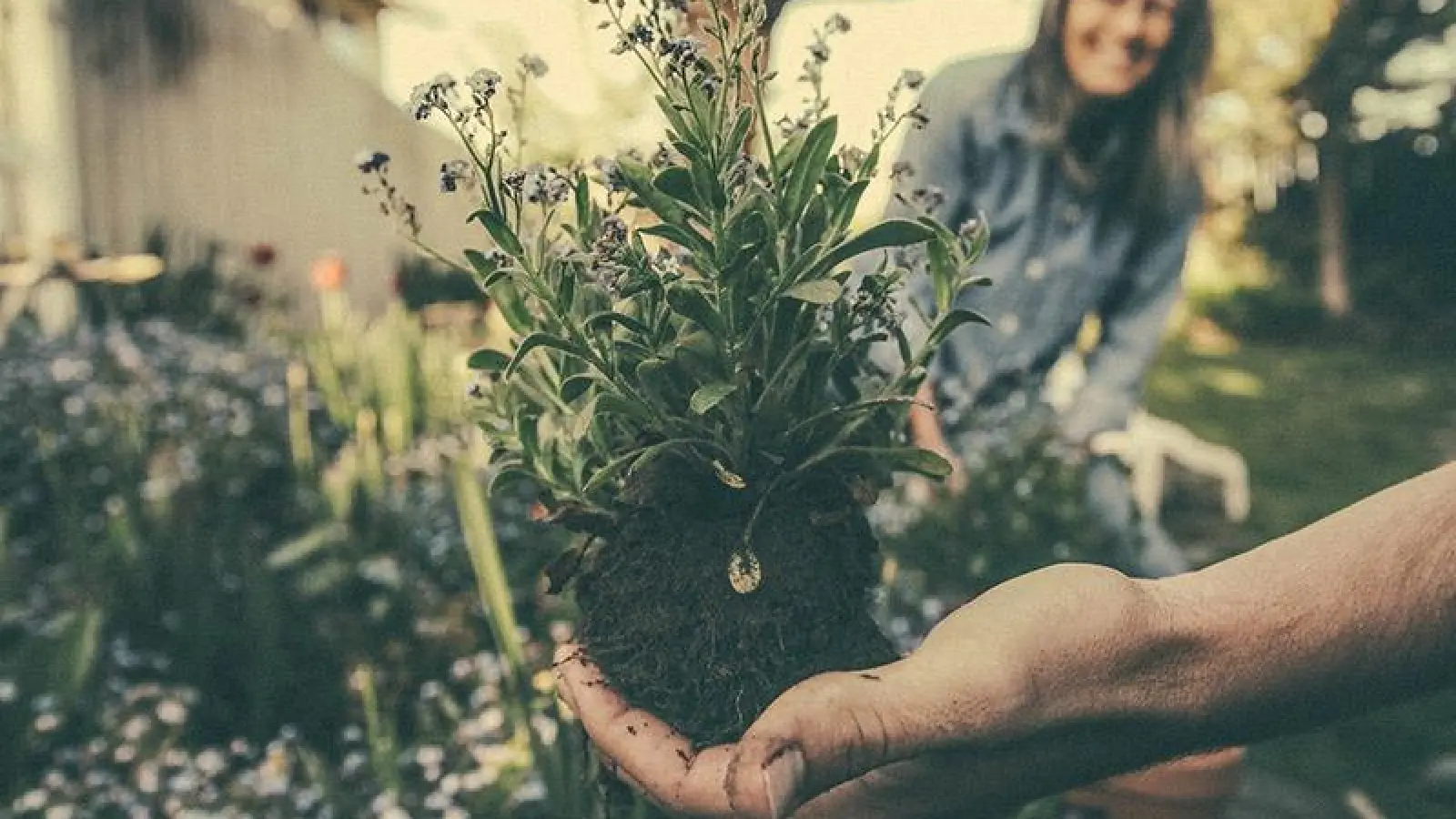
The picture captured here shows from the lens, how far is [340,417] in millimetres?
4254

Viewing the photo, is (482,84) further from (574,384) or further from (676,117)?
(574,384)

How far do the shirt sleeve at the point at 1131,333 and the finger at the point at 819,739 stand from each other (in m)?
2.13

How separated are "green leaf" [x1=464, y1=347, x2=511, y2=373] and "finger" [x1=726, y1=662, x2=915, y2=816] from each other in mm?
550

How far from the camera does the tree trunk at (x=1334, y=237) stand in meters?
11.0

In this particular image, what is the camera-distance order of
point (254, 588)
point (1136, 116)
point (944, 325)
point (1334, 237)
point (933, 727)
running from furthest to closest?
point (1334, 237)
point (1136, 116)
point (254, 588)
point (944, 325)
point (933, 727)

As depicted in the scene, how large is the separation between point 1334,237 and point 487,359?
36.6 feet

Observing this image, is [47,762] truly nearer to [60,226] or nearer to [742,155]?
[742,155]

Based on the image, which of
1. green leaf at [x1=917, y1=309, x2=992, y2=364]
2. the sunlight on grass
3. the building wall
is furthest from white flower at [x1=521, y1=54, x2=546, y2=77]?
the sunlight on grass

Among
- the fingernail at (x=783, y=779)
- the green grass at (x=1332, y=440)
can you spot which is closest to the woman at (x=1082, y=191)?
the green grass at (x=1332, y=440)

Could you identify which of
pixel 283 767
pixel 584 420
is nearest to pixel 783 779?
pixel 584 420

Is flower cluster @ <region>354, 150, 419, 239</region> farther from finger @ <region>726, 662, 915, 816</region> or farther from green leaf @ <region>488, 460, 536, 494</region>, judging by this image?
finger @ <region>726, 662, 915, 816</region>

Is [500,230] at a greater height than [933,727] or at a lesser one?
greater

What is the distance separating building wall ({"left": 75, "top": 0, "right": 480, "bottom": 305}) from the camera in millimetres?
6559

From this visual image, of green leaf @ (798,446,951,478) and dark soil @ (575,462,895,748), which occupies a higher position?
green leaf @ (798,446,951,478)
